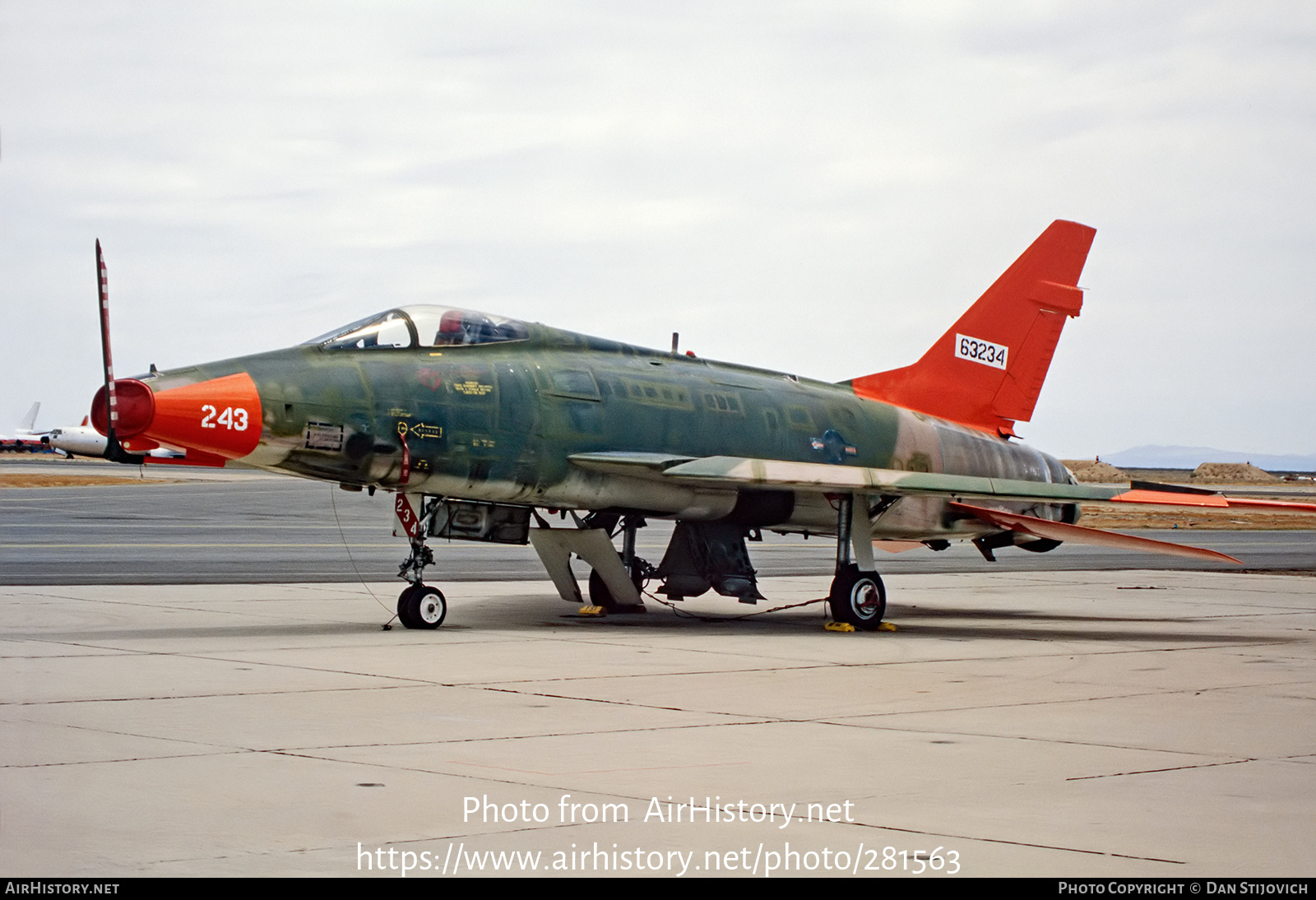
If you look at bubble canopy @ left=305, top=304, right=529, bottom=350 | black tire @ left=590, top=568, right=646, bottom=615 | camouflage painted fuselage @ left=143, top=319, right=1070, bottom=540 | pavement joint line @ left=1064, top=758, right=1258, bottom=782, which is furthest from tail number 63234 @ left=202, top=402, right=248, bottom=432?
pavement joint line @ left=1064, top=758, right=1258, bottom=782

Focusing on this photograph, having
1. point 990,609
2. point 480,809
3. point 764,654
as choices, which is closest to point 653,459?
point 764,654

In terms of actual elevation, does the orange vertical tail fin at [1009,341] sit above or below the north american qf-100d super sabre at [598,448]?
above

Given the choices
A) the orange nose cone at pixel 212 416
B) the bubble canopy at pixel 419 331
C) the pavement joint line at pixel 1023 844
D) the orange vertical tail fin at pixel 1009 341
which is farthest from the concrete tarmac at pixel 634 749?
the orange vertical tail fin at pixel 1009 341

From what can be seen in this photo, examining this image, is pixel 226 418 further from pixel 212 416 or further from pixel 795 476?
pixel 795 476

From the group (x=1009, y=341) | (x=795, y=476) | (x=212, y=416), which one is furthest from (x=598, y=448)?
(x=1009, y=341)

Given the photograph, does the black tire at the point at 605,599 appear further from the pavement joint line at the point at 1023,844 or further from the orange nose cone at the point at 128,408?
the pavement joint line at the point at 1023,844

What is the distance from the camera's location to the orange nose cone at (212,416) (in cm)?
1202

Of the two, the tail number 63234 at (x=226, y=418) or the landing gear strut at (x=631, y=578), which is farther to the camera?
the landing gear strut at (x=631, y=578)

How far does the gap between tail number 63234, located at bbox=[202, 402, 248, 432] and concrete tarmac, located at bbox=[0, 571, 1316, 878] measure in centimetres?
184

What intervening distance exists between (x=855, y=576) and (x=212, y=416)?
271 inches

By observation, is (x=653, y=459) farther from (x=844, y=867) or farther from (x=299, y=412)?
(x=844, y=867)

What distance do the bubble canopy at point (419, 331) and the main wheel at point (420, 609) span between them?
2359 millimetres

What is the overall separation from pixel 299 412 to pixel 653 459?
3.74m

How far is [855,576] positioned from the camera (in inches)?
610
